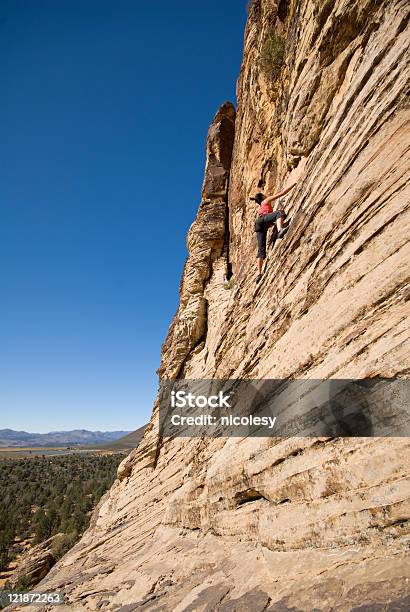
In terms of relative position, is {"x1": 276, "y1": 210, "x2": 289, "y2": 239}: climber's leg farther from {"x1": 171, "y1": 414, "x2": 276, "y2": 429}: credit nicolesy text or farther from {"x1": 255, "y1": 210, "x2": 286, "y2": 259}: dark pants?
{"x1": 171, "y1": 414, "x2": 276, "y2": 429}: credit nicolesy text

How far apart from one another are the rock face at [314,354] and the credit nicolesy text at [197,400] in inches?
31.9

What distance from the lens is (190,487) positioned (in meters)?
8.92

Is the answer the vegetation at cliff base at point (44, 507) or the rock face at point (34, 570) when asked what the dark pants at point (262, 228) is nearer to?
the rock face at point (34, 570)

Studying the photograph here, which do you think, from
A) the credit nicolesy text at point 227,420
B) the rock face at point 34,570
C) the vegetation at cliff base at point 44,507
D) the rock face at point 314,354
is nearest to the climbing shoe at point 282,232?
the rock face at point 314,354

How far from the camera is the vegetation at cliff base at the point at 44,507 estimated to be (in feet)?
99.7

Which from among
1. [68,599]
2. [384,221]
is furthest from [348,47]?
[68,599]

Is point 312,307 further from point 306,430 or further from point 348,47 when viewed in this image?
point 348,47

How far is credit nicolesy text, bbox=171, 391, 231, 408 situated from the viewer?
31.9 ft

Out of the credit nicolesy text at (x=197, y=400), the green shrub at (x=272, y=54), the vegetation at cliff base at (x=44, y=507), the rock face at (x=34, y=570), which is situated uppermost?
the green shrub at (x=272, y=54)

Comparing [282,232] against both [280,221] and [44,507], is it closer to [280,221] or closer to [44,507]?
[280,221]

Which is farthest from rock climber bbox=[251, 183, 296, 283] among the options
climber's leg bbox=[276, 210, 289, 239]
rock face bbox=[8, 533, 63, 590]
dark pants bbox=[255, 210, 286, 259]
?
rock face bbox=[8, 533, 63, 590]

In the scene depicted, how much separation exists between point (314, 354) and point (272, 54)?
442 inches

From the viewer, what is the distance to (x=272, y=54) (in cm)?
1145

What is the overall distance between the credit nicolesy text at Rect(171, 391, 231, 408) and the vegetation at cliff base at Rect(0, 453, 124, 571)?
1720cm
